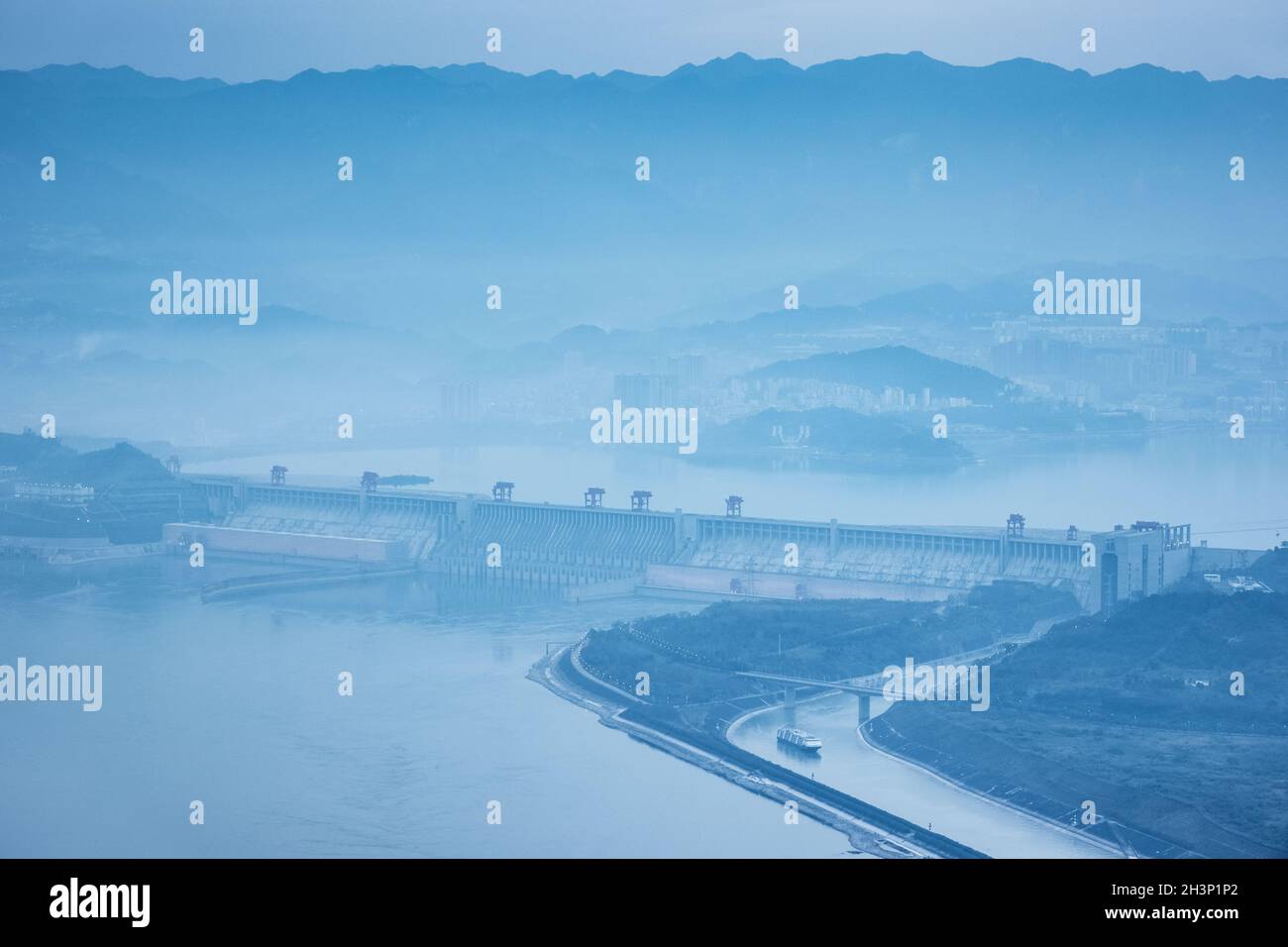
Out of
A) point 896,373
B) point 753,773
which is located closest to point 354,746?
point 753,773

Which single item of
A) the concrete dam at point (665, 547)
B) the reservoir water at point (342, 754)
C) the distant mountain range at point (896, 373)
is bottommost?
the reservoir water at point (342, 754)

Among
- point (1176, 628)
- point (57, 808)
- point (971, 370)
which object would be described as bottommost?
point (57, 808)

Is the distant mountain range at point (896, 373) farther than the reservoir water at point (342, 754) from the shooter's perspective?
Yes

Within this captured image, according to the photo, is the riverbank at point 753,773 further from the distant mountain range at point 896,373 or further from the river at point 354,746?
the distant mountain range at point 896,373

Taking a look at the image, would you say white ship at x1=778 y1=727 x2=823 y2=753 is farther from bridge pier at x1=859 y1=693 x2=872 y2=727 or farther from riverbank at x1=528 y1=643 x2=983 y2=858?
bridge pier at x1=859 y1=693 x2=872 y2=727

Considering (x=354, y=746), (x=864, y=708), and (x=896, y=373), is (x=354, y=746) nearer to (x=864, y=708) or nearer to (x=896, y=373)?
(x=864, y=708)

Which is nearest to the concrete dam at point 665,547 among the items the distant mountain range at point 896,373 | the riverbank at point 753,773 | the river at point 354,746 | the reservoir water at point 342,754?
the river at point 354,746
